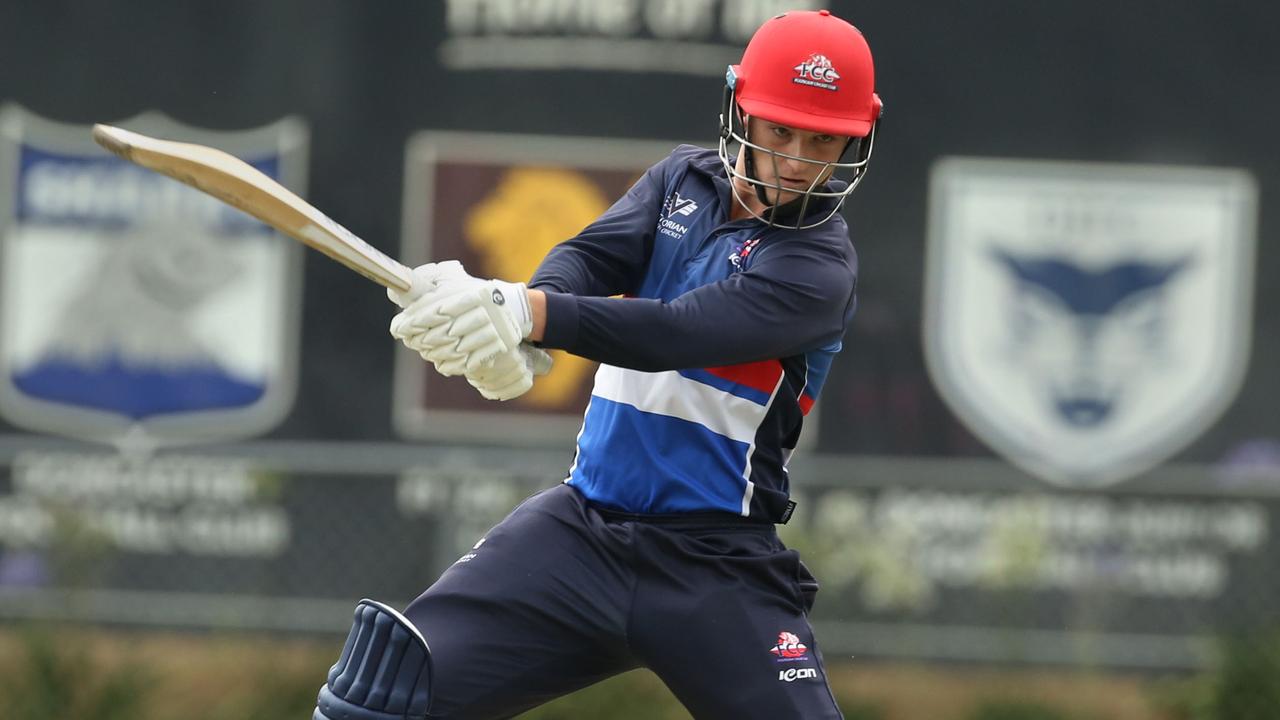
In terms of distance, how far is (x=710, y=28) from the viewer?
7.01 metres

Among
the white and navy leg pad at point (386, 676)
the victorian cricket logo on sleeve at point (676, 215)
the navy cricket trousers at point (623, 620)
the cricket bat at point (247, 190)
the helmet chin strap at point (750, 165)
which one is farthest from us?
the victorian cricket logo on sleeve at point (676, 215)

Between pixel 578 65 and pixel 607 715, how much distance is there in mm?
2470

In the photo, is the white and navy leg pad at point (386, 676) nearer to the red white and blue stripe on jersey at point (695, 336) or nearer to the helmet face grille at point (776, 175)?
the red white and blue stripe on jersey at point (695, 336)

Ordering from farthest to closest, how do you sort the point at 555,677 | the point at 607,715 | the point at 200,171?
the point at 607,715
the point at 555,677
the point at 200,171

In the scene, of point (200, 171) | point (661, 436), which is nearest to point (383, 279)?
point (200, 171)

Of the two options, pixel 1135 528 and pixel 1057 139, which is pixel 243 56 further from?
pixel 1135 528

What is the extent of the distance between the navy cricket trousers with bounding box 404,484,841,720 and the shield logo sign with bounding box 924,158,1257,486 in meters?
3.34

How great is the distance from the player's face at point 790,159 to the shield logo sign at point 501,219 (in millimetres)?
3136

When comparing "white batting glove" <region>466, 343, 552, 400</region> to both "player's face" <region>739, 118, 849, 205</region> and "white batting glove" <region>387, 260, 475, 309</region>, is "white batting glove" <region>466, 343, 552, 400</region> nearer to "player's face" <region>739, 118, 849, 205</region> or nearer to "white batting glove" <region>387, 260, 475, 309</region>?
"white batting glove" <region>387, 260, 475, 309</region>

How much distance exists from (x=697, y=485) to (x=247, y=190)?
1.13 m

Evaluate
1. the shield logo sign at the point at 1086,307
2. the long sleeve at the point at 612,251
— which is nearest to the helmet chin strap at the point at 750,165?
the long sleeve at the point at 612,251

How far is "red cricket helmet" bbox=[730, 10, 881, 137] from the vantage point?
381 cm

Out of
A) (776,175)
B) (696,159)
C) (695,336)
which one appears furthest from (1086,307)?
(695,336)

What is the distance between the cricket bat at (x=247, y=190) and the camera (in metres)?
3.28
